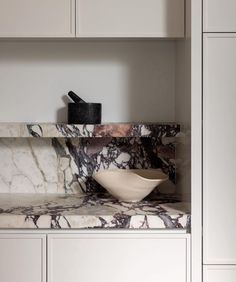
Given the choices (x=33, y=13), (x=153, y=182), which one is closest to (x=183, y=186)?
(x=153, y=182)

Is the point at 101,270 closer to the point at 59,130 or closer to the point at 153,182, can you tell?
the point at 153,182

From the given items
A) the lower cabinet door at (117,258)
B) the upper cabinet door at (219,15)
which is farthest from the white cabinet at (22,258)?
the upper cabinet door at (219,15)

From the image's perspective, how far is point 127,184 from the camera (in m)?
1.86

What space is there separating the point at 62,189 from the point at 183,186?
61cm

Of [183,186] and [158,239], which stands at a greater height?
[183,186]

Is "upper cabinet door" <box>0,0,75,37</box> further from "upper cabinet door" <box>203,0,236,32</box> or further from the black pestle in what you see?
"upper cabinet door" <box>203,0,236,32</box>

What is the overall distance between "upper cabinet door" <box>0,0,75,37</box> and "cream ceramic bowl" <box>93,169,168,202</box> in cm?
62

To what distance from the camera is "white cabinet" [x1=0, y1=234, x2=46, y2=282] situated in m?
1.65

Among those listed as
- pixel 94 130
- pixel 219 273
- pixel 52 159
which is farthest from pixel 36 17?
pixel 219 273

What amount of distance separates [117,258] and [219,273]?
385mm

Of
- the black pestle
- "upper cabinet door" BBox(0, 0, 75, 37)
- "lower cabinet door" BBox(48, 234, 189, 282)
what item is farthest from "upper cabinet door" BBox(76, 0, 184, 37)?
"lower cabinet door" BBox(48, 234, 189, 282)

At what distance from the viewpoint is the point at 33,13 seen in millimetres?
1824

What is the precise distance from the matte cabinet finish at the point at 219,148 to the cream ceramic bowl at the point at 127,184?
279 millimetres

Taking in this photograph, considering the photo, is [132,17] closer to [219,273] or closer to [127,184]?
[127,184]
